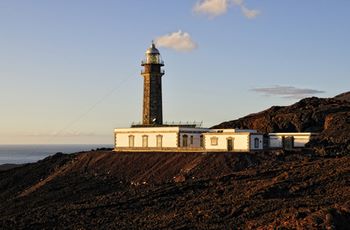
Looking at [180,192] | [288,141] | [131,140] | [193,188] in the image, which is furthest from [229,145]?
[180,192]

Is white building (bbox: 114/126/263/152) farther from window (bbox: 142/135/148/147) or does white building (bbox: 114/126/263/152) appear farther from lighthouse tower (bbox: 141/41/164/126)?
lighthouse tower (bbox: 141/41/164/126)

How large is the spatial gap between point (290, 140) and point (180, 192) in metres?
24.3

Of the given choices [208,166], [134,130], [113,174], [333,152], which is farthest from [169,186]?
[134,130]

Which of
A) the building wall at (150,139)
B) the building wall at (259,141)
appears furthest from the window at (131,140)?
the building wall at (259,141)

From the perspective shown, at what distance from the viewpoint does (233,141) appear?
58250mm

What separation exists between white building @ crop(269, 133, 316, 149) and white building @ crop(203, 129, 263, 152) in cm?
445

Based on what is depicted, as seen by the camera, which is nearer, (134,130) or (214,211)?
(214,211)

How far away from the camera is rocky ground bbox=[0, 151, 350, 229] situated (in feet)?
108

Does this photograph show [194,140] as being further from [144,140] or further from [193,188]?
[193,188]

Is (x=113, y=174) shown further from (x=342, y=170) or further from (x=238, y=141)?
(x=342, y=170)

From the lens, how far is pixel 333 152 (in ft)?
173

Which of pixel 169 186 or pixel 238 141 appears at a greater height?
pixel 238 141

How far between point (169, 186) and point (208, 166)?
7.71 metres

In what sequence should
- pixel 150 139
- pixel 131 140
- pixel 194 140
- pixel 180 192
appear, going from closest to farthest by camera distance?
pixel 180 192 < pixel 194 140 < pixel 150 139 < pixel 131 140
